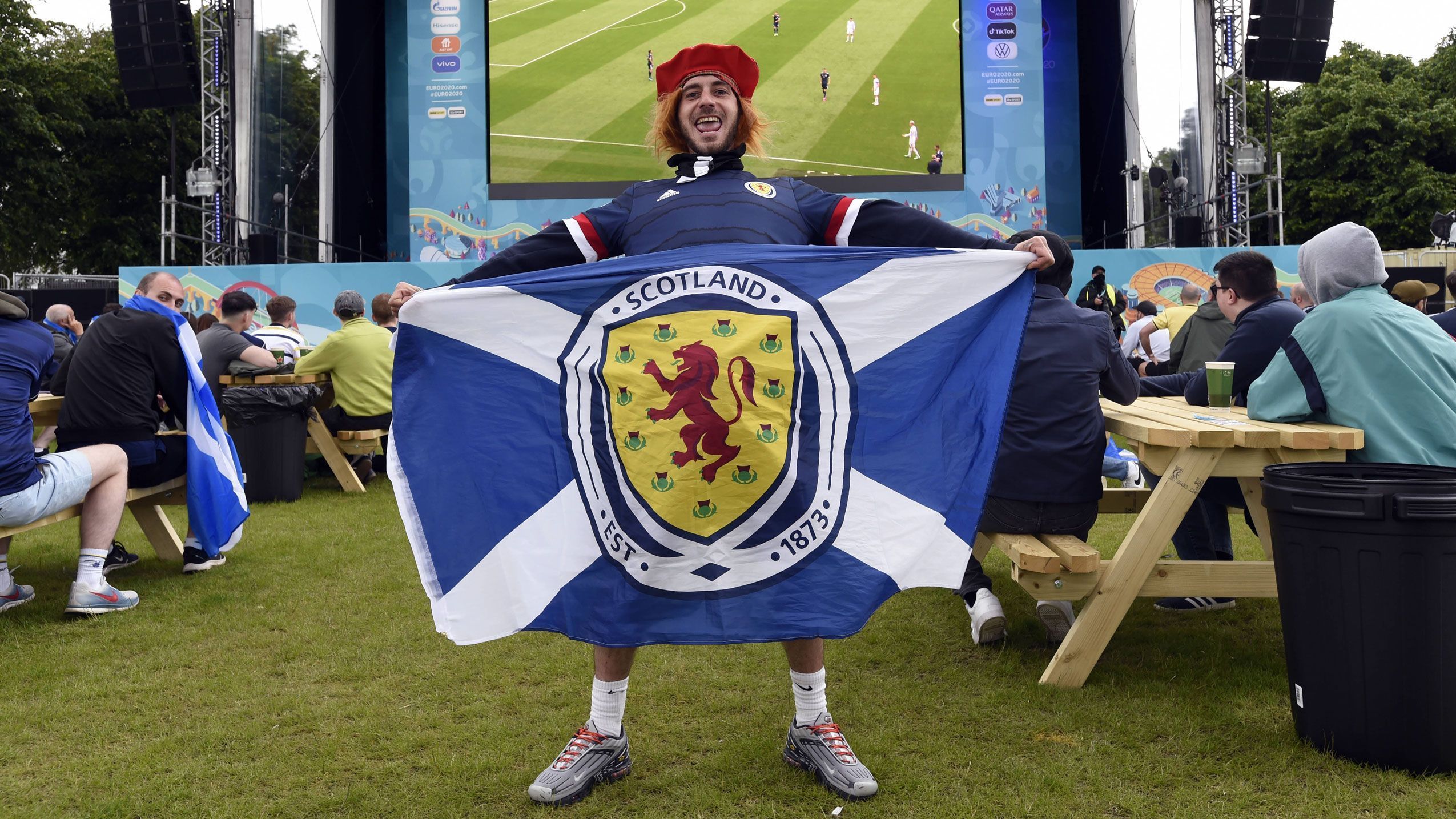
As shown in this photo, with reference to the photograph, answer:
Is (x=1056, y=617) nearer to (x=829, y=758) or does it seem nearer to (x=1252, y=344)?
(x=1252, y=344)

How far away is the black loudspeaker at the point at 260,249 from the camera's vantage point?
14070mm

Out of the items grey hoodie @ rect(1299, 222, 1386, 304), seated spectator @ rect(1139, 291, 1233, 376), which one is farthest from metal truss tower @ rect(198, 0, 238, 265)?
grey hoodie @ rect(1299, 222, 1386, 304)

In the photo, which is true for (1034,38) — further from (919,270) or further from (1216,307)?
(919,270)

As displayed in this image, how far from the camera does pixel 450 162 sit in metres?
16.1

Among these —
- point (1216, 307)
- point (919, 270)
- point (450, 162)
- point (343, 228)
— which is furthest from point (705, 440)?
point (343, 228)

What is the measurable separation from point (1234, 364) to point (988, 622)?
4.14ft

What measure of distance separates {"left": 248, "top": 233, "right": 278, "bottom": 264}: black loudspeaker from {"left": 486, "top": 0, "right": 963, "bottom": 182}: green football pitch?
3.39 meters

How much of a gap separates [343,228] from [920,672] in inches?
610

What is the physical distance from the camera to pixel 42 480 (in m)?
4.04

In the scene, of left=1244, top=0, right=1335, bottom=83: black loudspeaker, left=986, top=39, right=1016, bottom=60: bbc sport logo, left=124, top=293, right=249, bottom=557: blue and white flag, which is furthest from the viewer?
left=986, top=39, right=1016, bottom=60: bbc sport logo

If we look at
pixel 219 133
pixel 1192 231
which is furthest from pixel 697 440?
pixel 219 133

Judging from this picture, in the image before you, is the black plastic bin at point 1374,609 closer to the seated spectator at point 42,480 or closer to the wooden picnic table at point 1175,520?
the wooden picnic table at point 1175,520

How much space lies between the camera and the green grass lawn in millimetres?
2477

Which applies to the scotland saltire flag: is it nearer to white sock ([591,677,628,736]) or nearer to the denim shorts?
white sock ([591,677,628,736])
